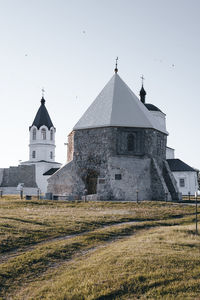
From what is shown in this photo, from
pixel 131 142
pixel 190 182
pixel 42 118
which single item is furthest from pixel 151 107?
pixel 131 142

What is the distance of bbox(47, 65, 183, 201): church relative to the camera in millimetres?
32188

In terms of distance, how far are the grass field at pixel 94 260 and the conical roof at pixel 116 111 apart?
15649mm

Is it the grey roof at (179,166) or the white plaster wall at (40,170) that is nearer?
the grey roof at (179,166)

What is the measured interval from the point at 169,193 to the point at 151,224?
43.7ft

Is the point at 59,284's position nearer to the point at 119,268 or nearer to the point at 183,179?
the point at 119,268

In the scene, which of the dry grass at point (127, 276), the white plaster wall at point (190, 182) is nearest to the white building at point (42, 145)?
the white plaster wall at point (190, 182)

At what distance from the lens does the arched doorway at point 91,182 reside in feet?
110

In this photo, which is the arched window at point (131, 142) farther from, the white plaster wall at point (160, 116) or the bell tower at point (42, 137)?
the bell tower at point (42, 137)

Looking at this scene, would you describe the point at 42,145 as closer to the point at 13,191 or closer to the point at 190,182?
the point at 13,191

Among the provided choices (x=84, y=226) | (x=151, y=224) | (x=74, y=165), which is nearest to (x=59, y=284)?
(x=84, y=226)

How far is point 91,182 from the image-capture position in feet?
111

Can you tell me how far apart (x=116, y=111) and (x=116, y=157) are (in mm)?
4629

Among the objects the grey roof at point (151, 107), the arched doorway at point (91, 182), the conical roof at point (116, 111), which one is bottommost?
the arched doorway at point (91, 182)

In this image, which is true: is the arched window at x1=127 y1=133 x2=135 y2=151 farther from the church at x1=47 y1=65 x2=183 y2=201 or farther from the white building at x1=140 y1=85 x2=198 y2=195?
the white building at x1=140 y1=85 x2=198 y2=195
